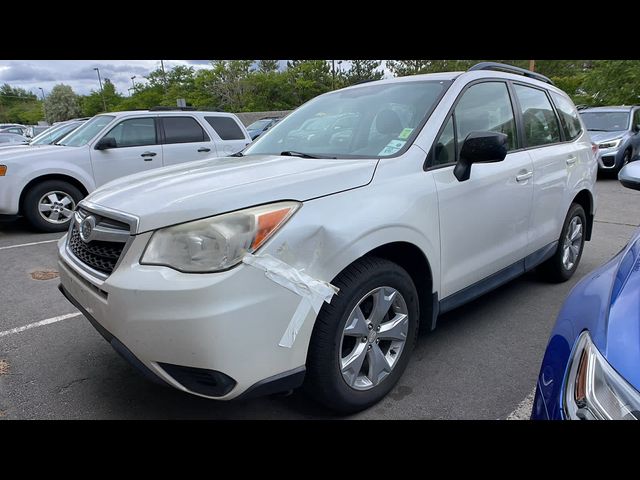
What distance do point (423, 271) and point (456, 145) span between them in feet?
2.78

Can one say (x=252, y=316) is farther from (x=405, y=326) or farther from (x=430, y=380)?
(x=430, y=380)

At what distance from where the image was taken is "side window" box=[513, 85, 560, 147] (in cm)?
360

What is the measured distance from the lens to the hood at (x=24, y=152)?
6480 mm

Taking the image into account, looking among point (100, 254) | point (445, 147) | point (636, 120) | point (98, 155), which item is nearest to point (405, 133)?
point (445, 147)

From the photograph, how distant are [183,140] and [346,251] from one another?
6566 mm

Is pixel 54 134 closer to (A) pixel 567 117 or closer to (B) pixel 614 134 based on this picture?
(A) pixel 567 117

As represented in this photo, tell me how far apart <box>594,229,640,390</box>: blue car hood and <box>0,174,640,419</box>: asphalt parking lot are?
3.71ft

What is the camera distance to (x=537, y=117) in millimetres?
3785

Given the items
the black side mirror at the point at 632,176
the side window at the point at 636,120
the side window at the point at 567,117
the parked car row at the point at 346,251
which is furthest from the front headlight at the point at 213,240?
the side window at the point at 636,120

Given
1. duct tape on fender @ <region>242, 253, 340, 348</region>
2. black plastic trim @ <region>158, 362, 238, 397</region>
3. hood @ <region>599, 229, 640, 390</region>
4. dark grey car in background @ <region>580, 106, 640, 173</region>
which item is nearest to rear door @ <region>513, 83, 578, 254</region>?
hood @ <region>599, 229, 640, 390</region>

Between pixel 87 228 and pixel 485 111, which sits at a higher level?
pixel 485 111
